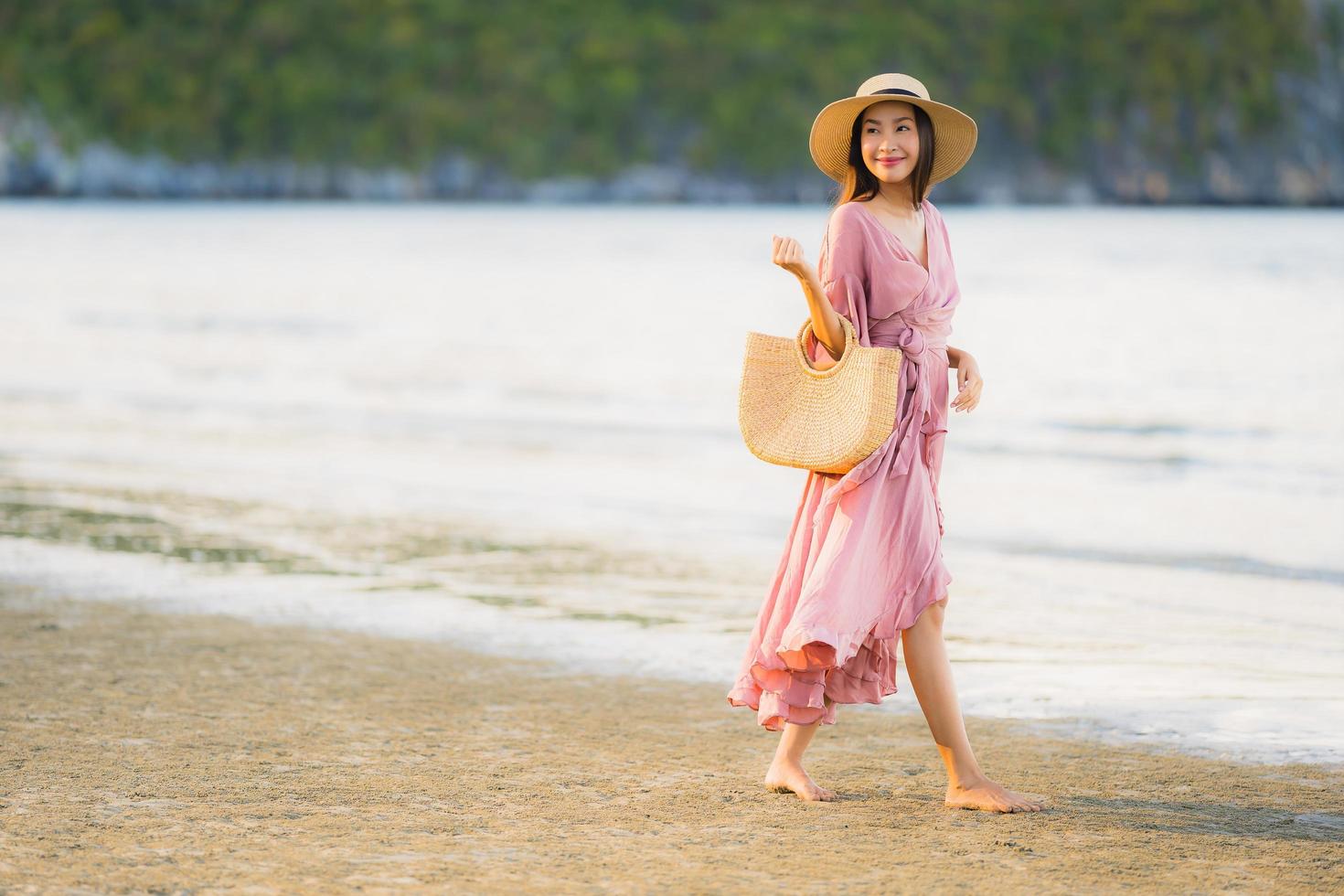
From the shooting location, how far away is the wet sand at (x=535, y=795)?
13.1ft

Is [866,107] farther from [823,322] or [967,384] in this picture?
[967,384]

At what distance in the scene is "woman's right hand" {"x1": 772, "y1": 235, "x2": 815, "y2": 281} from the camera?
13.9ft

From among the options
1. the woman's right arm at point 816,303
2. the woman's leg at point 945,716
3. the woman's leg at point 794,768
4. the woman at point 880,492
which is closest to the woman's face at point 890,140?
the woman at point 880,492

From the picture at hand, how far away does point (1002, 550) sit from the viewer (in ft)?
29.4

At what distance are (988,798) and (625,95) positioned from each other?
173140 mm

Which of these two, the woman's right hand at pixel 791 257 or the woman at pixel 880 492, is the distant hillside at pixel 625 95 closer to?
the woman at pixel 880 492

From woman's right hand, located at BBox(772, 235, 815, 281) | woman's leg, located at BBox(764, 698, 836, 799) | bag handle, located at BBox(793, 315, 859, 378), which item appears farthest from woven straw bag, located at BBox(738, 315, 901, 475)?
woman's leg, located at BBox(764, 698, 836, 799)

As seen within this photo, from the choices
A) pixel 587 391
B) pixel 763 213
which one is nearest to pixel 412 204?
pixel 763 213

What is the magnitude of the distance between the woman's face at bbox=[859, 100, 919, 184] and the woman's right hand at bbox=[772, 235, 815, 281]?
0.35 m

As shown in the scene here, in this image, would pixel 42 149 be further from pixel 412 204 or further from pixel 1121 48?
pixel 1121 48

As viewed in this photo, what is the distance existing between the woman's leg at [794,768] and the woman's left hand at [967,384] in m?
0.79

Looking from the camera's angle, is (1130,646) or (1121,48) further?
(1121,48)

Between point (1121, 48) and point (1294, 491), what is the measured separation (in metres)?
184

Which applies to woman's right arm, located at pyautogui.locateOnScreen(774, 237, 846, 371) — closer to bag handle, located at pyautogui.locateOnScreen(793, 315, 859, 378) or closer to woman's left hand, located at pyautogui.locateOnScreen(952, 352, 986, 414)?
bag handle, located at pyautogui.locateOnScreen(793, 315, 859, 378)
